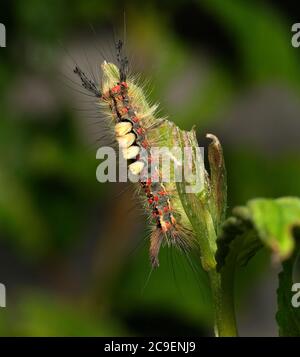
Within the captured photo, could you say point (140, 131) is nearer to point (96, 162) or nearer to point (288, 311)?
point (288, 311)

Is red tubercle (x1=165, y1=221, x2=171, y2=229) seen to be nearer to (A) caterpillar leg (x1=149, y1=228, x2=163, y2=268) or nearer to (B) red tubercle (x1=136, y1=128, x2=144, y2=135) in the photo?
(A) caterpillar leg (x1=149, y1=228, x2=163, y2=268)

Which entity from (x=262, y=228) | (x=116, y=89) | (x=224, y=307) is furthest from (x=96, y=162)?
(x=262, y=228)

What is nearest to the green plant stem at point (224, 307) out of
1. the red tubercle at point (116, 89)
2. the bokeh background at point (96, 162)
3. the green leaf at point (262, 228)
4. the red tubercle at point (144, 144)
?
the green leaf at point (262, 228)

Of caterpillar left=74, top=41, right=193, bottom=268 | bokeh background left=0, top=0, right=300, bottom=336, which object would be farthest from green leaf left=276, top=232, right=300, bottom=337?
bokeh background left=0, top=0, right=300, bottom=336

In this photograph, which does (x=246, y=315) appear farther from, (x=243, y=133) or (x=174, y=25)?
(x=174, y=25)

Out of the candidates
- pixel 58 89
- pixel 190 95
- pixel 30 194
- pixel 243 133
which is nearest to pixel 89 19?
pixel 58 89

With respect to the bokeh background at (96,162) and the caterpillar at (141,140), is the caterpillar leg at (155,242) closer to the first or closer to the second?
the caterpillar at (141,140)
